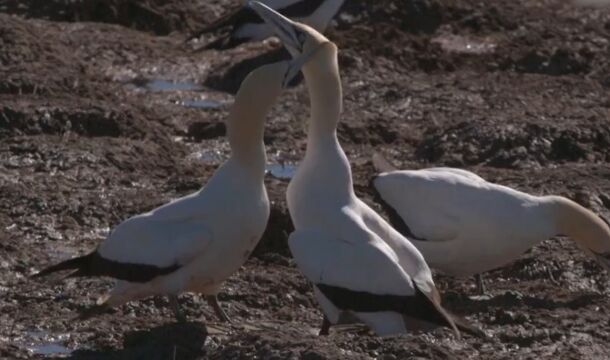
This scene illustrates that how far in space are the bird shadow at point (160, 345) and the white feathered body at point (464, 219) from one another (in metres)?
1.97

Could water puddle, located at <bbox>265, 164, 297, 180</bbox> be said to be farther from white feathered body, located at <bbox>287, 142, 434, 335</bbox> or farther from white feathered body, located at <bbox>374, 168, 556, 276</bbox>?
white feathered body, located at <bbox>287, 142, 434, 335</bbox>

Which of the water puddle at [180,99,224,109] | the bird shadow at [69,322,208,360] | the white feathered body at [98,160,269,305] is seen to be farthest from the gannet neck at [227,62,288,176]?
the water puddle at [180,99,224,109]

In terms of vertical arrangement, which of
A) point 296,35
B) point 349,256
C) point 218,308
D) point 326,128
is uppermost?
point 296,35

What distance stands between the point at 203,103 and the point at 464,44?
3389 millimetres

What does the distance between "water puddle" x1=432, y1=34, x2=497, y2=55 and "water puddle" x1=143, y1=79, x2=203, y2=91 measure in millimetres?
2691

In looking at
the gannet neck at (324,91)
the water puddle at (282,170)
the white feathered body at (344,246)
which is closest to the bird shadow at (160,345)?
the white feathered body at (344,246)

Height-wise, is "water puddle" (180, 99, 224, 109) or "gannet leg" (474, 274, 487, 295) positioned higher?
"gannet leg" (474, 274, 487, 295)

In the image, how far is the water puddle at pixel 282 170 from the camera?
1292 cm

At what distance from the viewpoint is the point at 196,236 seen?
9.06 meters

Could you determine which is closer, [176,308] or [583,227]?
[176,308]

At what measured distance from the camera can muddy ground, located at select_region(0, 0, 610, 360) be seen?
9.39 metres

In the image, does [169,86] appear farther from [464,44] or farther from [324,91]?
[324,91]

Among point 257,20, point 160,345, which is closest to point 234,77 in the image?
point 257,20

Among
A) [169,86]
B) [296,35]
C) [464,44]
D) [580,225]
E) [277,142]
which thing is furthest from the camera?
[464,44]
